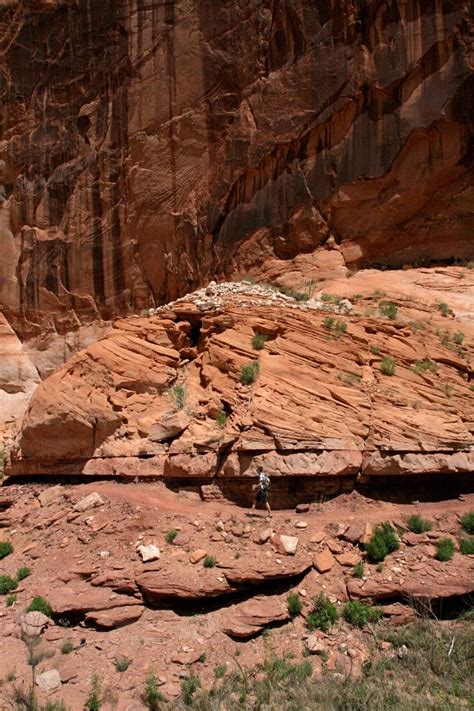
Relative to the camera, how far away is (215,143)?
53.6ft

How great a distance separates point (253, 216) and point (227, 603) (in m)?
10.8

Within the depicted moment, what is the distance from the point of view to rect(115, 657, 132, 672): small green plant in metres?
6.83

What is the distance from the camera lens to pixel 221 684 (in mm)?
6574

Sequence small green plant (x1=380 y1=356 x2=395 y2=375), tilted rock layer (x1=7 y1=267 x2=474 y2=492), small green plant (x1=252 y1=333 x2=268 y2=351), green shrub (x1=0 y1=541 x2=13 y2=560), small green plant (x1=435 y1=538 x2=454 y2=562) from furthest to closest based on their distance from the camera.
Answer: small green plant (x1=252 y1=333 x2=268 y2=351) → small green plant (x1=380 y1=356 x2=395 y2=375) → green shrub (x1=0 y1=541 x2=13 y2=560) → tilted rock layer (x1=7 y1=267 x2=474 y2=492) → small green plant (x1=435 y1=538 x2=454 y2=562)

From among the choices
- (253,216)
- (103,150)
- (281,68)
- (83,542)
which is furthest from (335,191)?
(83,542)

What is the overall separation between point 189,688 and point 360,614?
250 centimetres

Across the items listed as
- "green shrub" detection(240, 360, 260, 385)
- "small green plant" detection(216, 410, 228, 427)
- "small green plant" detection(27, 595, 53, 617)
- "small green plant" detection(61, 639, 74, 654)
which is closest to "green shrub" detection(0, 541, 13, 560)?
"small green plant" detection(27, 595, 53, 617)

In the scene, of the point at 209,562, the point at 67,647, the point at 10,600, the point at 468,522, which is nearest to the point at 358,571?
the point at 468,522

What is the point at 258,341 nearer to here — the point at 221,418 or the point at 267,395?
the point at 267,395

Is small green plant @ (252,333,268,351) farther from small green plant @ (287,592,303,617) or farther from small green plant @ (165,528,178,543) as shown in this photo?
small green plant @ (287,592,303,617)

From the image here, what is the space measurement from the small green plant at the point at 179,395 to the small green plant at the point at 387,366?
3942 mm

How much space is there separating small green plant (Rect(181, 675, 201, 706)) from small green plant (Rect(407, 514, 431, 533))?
13.2 feet

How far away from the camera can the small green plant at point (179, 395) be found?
33.9ft

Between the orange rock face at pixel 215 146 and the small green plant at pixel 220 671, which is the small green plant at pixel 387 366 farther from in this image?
the small green plant at pixel 220 671
